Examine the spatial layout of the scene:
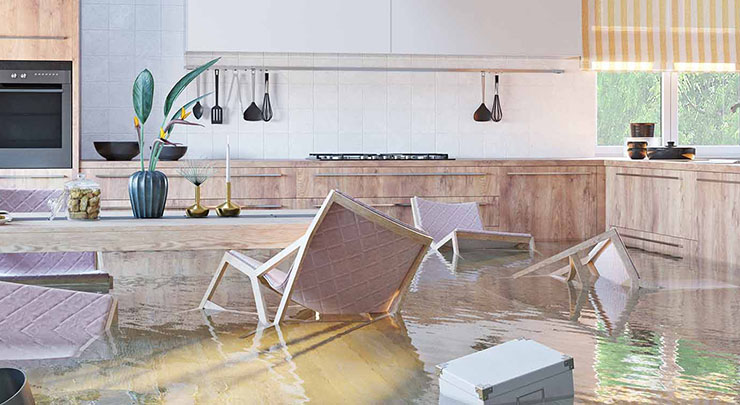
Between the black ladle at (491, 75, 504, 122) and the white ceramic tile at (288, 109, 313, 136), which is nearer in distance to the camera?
the white ceramic tile at (288, 109, 313, 136)

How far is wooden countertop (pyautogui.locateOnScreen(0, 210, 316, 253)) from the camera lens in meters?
3.73

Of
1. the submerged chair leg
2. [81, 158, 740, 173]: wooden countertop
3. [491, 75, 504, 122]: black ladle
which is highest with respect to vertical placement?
[491, 75, 504, 122]: black ladle

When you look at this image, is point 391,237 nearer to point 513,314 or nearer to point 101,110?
point 513,314

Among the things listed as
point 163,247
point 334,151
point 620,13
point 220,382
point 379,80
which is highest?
point 620,13

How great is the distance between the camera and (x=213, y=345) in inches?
135

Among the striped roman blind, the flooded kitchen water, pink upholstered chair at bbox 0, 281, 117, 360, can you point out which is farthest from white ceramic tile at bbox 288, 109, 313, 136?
pink upholstered chair at bbox 0, 281, 117, 360

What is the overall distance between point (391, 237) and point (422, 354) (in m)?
0.56

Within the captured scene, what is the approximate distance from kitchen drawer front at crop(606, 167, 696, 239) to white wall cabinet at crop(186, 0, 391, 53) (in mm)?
2195

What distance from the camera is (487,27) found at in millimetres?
7230

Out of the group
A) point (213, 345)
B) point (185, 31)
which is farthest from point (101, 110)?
point (213, 345)

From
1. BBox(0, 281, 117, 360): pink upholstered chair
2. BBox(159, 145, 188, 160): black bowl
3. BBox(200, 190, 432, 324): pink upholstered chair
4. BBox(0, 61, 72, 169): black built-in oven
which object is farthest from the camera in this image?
BBox(159, 145, 188, 160): black bowl

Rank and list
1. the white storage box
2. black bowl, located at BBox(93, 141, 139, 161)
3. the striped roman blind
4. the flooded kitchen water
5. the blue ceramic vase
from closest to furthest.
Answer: the white storage box < the flooded kitchen water < the blue ceramic vase < black bowl, located at BBox(93, 141, 139, 161) < the striped roman blind

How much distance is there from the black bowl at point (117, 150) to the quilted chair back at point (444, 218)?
224cm

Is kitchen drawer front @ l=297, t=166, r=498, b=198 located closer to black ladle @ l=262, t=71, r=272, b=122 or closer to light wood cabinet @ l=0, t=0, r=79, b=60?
black ladle @ l=262, t=71, r=272, b=122
